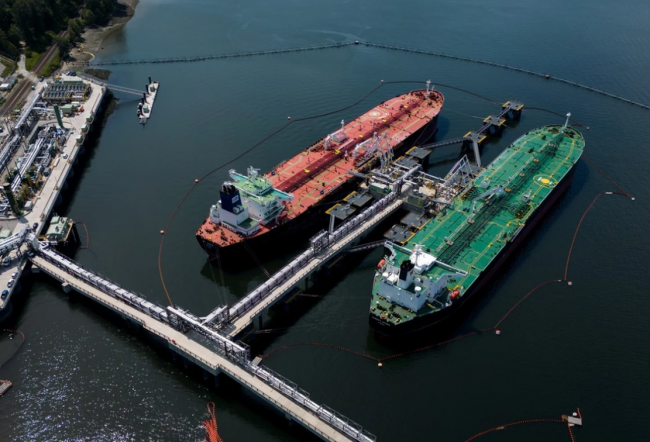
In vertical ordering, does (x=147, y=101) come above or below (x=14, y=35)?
below

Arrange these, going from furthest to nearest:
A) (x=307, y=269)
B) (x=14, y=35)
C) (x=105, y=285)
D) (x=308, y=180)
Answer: (x=14, y=35) → (x=308, y=180) → (x=307, y=269) → (x=105, y=285)

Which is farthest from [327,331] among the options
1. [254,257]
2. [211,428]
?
[211,428]

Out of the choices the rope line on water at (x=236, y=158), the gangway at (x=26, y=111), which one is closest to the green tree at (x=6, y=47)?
the gangway at (x=26, y=111)

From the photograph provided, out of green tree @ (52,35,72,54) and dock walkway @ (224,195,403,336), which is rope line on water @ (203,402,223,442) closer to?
dock walkway @ (224,195,403,336)

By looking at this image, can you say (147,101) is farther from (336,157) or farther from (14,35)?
(336,157)

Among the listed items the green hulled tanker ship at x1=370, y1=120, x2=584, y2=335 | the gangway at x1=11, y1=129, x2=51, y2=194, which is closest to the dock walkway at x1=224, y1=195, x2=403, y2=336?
the green hulled tanker ship at x1=370, y1=120, x2=584, y2=335

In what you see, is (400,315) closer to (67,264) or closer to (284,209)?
(284,209)

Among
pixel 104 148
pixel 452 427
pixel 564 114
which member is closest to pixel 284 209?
pixel 452 427
